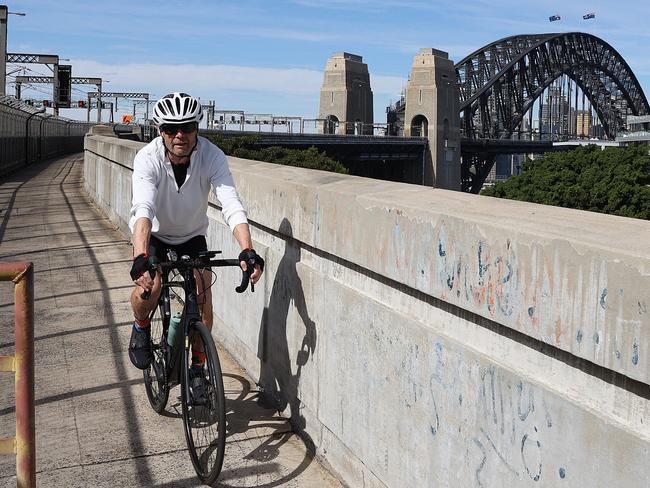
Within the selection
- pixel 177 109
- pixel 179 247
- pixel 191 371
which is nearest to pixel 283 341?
pixel 179 247

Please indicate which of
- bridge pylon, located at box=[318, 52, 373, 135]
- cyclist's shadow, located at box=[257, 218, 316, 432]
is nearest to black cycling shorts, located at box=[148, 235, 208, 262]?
cyclist's shadow, located at box=[257, 218, 316, 432]

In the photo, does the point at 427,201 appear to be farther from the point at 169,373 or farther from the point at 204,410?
the point at 169,373

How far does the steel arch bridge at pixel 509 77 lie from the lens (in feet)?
407

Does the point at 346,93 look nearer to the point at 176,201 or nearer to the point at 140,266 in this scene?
the point at 176,201

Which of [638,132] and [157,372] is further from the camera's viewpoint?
[638,132]

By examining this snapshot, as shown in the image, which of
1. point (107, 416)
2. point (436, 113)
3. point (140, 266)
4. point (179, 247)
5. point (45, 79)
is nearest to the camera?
point (140, 266)

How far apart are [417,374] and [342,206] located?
108 centimetres

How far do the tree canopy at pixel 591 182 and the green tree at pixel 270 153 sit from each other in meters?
11.9

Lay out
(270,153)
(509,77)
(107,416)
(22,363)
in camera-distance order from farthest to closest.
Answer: (509,77), (270,153), (107,416), (22,363)

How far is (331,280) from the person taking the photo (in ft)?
14.9

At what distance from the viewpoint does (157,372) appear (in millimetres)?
5125

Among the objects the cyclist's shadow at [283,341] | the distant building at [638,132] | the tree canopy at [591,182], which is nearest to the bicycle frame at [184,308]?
the cyclist's shadow at [283,341]

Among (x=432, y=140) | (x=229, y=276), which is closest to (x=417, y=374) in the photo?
Answer: (x=229, y=276)

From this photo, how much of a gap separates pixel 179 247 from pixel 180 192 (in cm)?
34
